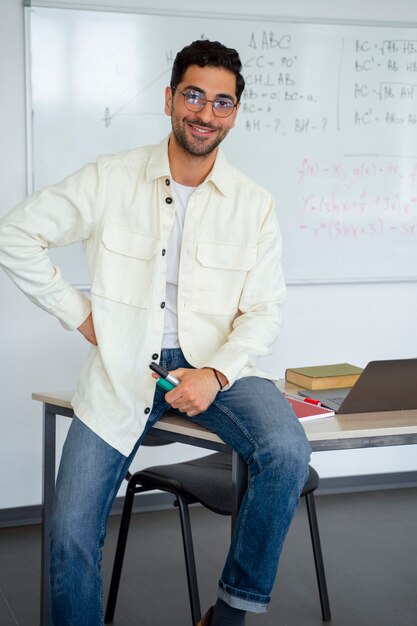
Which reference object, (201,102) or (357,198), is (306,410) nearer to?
(201,102)

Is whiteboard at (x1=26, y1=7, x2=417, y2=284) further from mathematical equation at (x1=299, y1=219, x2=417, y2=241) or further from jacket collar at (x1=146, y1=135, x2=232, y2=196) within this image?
jacket collar at (x1=146, y1=135, x2=232, y2=196)

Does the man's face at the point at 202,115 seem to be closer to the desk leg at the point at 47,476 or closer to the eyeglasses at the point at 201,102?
the eyeglasses at the point at 201,102

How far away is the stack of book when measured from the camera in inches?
100

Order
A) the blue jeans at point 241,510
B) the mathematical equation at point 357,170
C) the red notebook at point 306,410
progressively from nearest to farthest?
the blue jeans at point 241,510 → the red notebook at point 306,410 → the mathematical equation at point 357,170

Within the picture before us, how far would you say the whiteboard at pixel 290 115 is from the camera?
3.60m

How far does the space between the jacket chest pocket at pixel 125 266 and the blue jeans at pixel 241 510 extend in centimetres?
37

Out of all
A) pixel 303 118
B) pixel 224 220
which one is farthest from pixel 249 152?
pixel 224 220

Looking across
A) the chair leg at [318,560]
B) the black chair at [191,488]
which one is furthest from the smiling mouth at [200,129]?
the chair leg at [318,560]

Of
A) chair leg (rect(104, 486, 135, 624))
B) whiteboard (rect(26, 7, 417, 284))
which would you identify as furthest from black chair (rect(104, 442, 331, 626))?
whiteboard (rect(26, 7, 417, 284))

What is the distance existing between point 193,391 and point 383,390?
495 millimetres

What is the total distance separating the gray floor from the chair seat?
541mm

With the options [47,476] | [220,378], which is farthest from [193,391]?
[47,476]

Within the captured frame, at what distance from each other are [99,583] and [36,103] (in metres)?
2.09

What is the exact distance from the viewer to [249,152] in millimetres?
3875
